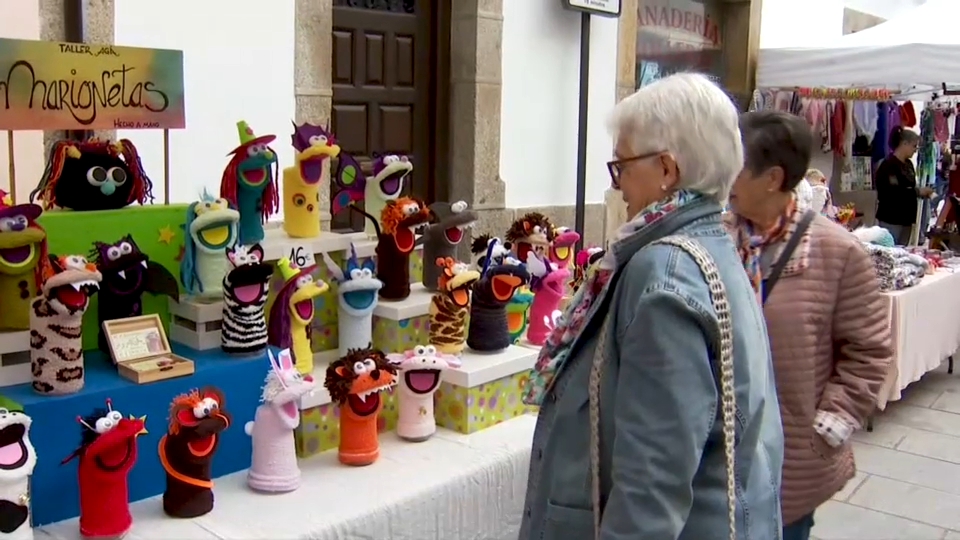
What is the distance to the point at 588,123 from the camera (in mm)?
6004

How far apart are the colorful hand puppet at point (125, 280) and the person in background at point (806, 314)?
4.65 ft

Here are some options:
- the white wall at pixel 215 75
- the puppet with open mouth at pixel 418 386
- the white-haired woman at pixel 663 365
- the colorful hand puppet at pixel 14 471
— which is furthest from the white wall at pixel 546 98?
the white-haired woman at pixel 663 365

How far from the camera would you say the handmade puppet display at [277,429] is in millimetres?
2139

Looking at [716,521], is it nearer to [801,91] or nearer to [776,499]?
[776,499]

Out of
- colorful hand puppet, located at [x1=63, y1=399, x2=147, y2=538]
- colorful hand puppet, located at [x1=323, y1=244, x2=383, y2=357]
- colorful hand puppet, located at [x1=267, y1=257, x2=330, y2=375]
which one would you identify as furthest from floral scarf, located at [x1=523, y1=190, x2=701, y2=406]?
colorful hand puppet, located at [x1=323, y1=244, x2=383, y2=357]

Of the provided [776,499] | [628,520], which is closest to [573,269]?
[776,499]

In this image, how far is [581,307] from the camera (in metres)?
1.51

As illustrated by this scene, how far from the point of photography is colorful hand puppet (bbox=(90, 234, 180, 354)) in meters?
2.20

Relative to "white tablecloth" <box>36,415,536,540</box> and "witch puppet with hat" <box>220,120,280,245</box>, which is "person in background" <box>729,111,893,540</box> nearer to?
"white tablecloth" <box>36,415,536,540</box>

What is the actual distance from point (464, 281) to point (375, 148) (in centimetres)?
255

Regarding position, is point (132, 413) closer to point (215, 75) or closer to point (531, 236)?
point (531, 236)

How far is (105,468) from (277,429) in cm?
40

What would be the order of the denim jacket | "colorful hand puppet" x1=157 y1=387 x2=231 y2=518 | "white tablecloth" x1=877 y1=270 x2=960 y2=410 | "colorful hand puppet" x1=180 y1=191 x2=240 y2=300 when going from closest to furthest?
the denim jacket → "colorful hand puppet" x1=157 y1=387 x2=231 y2=518 → "colorful hand puppet" x1=180 y1=191 x2=240 y2=300 → "white tablecloth" x1=877 y1=270 x2=960 y2=410

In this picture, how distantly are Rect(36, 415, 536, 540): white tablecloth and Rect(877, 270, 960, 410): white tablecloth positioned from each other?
2.78 m
